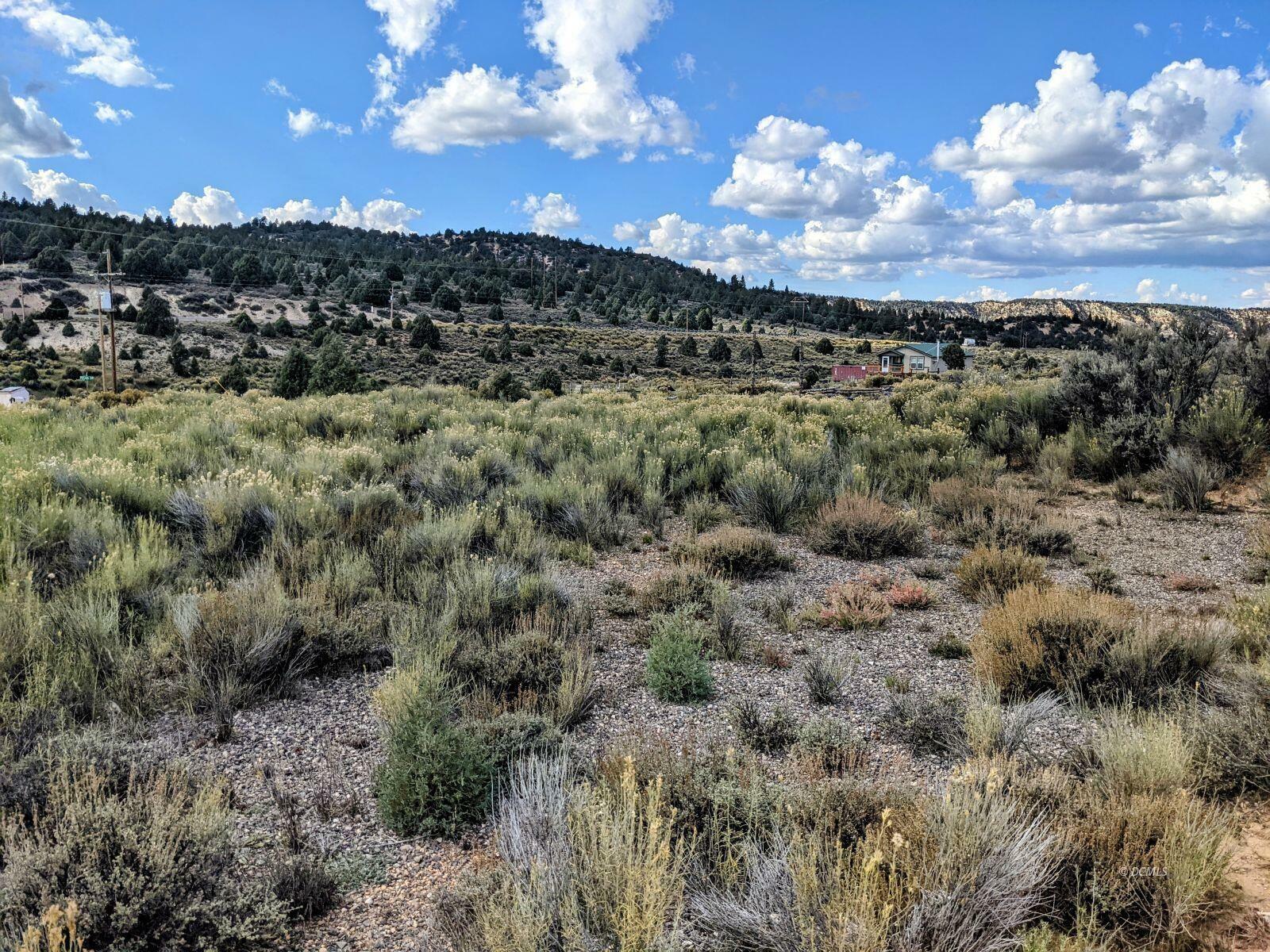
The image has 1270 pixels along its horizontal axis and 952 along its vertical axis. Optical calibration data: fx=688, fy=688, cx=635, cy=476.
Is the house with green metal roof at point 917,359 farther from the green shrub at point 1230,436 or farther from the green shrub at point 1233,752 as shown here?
the green shrub at point 1233,752

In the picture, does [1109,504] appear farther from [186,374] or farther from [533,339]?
[533,339]

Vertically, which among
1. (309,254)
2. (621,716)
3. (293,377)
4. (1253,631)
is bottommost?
(621,716)

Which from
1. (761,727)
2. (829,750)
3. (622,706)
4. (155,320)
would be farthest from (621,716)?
(155,320)

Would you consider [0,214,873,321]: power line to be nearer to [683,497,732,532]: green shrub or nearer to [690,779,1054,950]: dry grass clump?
[683,497,732,532]: green shrub

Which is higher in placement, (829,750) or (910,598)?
(910,598)

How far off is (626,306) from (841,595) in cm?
9534

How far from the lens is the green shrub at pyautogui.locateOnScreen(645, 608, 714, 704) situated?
4.87 metres

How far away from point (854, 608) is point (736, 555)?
1.62 m

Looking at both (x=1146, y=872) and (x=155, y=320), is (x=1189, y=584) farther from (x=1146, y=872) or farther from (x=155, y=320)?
(x=155, y=320)

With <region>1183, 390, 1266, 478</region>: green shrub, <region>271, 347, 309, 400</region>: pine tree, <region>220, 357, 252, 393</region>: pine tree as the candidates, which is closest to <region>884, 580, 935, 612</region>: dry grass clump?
<region>1183, 390, 1266, 478</region>: green shrub

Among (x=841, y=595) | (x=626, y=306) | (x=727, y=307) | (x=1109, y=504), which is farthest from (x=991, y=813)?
(x=727, y=307)

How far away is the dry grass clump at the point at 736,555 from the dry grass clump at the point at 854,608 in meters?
0.93

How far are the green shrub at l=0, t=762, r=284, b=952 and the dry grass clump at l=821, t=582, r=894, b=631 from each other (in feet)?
16.0

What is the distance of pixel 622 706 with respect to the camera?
475 cm
